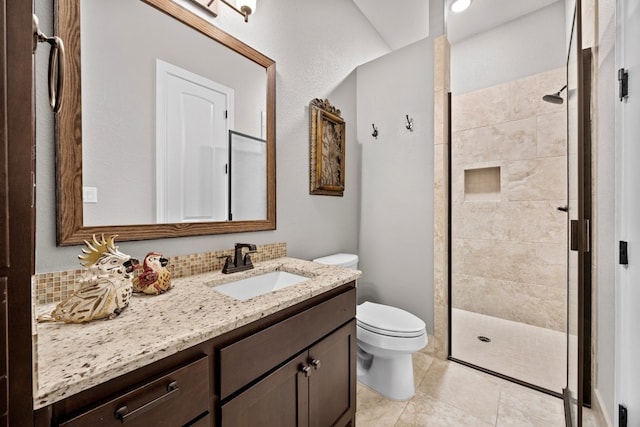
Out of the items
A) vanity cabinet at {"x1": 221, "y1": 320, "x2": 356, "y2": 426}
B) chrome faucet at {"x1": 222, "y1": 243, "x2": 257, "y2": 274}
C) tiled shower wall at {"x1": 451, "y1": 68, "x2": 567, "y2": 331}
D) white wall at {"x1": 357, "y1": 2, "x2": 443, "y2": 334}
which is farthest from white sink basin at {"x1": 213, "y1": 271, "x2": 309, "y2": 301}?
tiled shower wall at {"x1": 451, "y1": 68, "x2": 567, "y2": 331}

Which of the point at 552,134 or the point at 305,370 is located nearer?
the point at 305,370

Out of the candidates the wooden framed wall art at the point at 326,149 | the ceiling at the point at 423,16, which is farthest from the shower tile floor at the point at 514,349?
the ceiling at the point at 423,16

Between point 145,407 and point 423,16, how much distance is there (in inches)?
129

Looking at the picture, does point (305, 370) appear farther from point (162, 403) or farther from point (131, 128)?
point (131, 128)

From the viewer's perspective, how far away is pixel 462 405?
1556mm

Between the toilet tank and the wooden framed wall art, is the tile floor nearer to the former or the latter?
the toilet tank

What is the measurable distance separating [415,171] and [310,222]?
3.14ft

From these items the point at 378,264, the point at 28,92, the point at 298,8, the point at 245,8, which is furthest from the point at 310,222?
the point at 28,92

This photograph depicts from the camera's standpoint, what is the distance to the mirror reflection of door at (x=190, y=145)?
1173 mm

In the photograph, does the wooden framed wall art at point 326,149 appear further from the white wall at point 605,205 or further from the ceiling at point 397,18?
the white wall at point 605,205

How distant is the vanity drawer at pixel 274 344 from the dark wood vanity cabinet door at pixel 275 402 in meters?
0.03

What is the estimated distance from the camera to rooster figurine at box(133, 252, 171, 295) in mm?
948

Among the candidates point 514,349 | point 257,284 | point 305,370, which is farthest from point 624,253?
point 514,349

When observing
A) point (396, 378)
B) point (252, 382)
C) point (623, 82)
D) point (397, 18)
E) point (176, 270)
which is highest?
point (397, 18)
